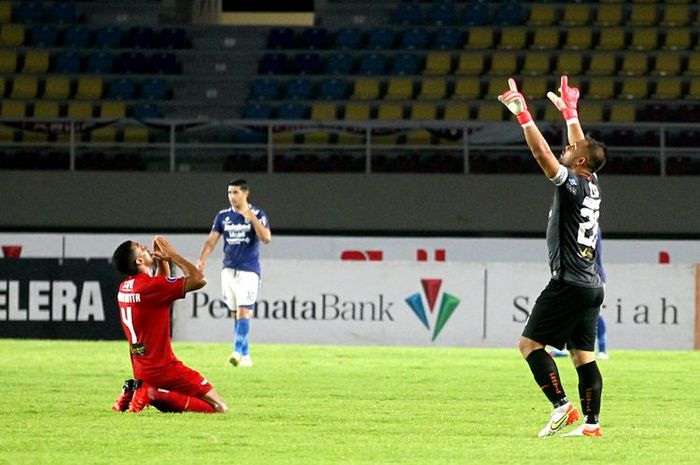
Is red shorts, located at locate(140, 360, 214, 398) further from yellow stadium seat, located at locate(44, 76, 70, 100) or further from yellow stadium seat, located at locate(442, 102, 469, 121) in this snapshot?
yellow stadium seat, located at locate(44, 76, 70, 100)

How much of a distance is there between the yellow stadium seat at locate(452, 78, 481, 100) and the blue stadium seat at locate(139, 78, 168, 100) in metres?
5.78

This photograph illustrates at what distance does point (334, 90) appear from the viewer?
1118 inches

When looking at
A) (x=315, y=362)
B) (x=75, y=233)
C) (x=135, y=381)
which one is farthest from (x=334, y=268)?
(x=135, y=381)

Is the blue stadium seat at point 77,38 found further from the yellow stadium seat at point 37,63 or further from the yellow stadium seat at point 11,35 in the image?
the yellow stadium seat at point 11,35

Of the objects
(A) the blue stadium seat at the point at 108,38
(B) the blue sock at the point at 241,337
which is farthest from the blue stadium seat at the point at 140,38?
(B) the blue sock at the point at 241,337

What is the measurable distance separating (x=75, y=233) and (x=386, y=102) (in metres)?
6.60

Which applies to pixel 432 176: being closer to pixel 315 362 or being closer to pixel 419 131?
pixel 419 131

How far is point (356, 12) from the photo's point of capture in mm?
31031

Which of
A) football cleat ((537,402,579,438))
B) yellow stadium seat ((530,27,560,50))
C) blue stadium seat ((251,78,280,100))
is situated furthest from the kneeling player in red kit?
yellow stadium seat ((530,27,560,50))

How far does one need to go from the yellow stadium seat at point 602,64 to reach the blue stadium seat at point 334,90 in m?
4.80

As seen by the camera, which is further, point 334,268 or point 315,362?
point 334,268

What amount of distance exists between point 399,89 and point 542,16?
3.66m

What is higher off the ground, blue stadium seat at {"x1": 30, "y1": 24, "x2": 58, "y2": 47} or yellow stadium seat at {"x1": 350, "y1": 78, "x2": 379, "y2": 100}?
blue stadium seat at {"x1": 30, "y1": 24, "x2": 58, "y2": 47}

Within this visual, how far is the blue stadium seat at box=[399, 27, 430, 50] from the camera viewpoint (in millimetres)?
29625
